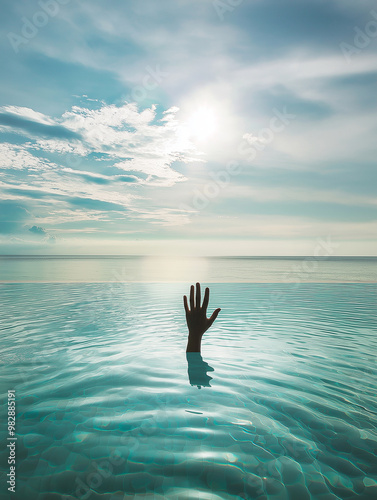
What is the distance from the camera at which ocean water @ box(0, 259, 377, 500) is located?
2.82 meters

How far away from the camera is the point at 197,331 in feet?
20.7

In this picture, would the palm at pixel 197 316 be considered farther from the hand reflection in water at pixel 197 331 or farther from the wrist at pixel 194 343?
the wrist at pixel 194 343

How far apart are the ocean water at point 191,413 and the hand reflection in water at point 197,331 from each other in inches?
2.3

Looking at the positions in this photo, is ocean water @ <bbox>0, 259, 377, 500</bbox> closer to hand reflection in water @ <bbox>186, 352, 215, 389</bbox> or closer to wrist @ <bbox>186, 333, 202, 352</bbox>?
hand reflection in water @ <bbox>186, 352, 215, 389</bbox>

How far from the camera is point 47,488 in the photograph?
273 cm

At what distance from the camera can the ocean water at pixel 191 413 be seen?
282 cm

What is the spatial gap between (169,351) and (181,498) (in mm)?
4250

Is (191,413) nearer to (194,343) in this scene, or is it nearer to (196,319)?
(196,319)

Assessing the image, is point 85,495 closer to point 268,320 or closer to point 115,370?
point 115,370

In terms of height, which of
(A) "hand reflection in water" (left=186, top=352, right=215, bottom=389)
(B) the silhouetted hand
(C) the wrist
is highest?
(B) the silhouetted hand

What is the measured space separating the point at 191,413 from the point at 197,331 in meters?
2.33

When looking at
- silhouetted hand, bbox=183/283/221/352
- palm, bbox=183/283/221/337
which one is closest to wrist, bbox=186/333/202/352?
silhouetted hand, bbox=183/283/221/352

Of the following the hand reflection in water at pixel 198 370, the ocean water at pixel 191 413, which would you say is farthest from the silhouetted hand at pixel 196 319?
the ocean water at pixel 191 413

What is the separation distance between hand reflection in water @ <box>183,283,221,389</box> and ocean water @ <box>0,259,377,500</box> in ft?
0.19
